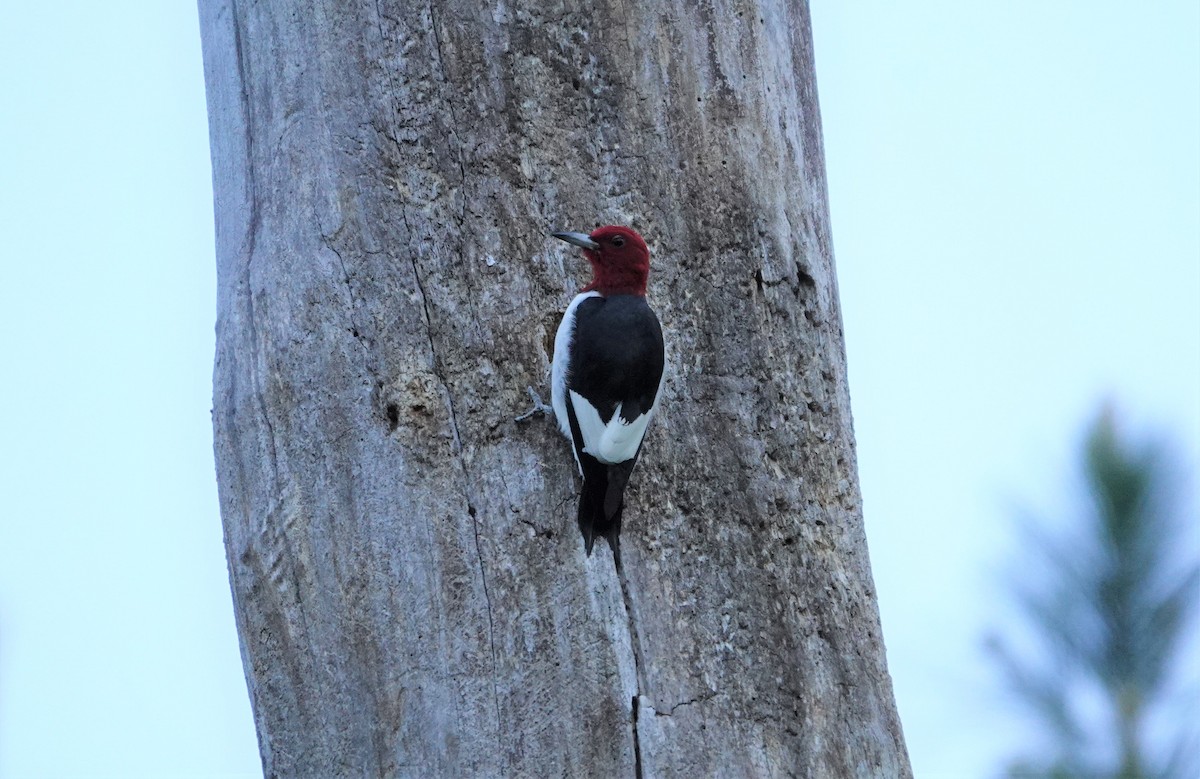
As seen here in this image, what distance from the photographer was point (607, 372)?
2670 mm

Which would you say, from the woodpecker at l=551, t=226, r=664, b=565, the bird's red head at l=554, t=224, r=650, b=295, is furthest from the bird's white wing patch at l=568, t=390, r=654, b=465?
the bird's red head at l=554, t=224, r=650, b=295

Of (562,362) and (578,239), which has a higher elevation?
(578,239)

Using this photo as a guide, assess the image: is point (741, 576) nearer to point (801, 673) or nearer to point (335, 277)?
point (801, 673)

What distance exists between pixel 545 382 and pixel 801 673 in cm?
82

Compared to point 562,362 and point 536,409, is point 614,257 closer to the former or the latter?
point 562,362

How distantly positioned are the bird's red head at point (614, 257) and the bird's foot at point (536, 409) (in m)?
0.26

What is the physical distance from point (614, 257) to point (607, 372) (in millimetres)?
259

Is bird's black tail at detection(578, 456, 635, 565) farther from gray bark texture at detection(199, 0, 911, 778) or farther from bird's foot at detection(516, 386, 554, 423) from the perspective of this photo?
bird's foot at detection(516, 386, 554, 423)

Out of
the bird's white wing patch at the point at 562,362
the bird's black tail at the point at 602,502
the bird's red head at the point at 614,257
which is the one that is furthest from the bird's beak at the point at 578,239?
the bird's black tail at the point at 602,502

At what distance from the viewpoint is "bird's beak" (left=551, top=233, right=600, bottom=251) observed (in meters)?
2.73

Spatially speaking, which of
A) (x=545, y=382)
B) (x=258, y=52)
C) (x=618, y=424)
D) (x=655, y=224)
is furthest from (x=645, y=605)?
(x=258, y=52)

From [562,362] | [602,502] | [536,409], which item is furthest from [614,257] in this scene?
[602,502]

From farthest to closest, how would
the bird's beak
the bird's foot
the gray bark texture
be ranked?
the bird's beak, the bird's foot, the gray bark texture

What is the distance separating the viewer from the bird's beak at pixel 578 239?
→ 107 inches
